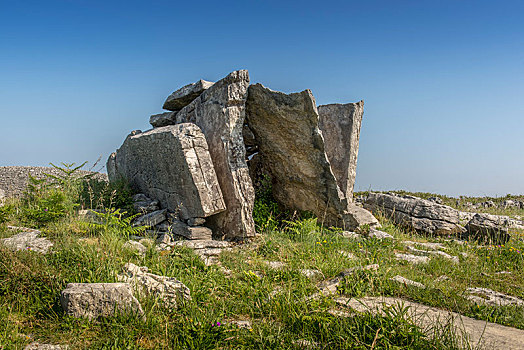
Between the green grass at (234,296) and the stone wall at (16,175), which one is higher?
the stone wall at (16,175)

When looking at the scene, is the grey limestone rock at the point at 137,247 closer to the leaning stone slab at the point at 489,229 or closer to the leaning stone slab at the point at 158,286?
the leaning stone slab at the point at 158,286

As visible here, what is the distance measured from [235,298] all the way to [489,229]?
8.89 metres

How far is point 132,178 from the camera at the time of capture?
1101cm

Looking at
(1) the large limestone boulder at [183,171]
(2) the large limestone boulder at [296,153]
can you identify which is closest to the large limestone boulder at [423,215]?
(2) the large limestone boulder at [296,153]

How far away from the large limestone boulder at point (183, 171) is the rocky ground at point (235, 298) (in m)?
1.64

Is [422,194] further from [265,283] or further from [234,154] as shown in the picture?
[265,283]

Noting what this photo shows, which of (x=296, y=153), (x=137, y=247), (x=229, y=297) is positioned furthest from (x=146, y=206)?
(x=229, y=297)

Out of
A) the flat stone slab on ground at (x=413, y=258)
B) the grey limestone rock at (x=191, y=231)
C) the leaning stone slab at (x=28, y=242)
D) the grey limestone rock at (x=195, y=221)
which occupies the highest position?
the grey limestone rock at (x=195, y=221)

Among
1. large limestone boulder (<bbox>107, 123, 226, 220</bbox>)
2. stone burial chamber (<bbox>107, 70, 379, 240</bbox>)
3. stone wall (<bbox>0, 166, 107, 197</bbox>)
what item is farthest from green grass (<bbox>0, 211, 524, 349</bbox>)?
stone wall (<bbox>0, 166, 107, 197</bbox>)

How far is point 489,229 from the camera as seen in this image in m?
10.6

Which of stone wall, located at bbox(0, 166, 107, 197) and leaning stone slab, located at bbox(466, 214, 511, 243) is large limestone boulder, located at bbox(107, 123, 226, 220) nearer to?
leaning stone slab, located at bbox(466, 214, 511, 243)

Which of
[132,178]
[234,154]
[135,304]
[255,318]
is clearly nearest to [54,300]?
[135,304]

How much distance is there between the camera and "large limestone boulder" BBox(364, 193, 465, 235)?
11.3 m

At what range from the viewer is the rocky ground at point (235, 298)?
3914mm
